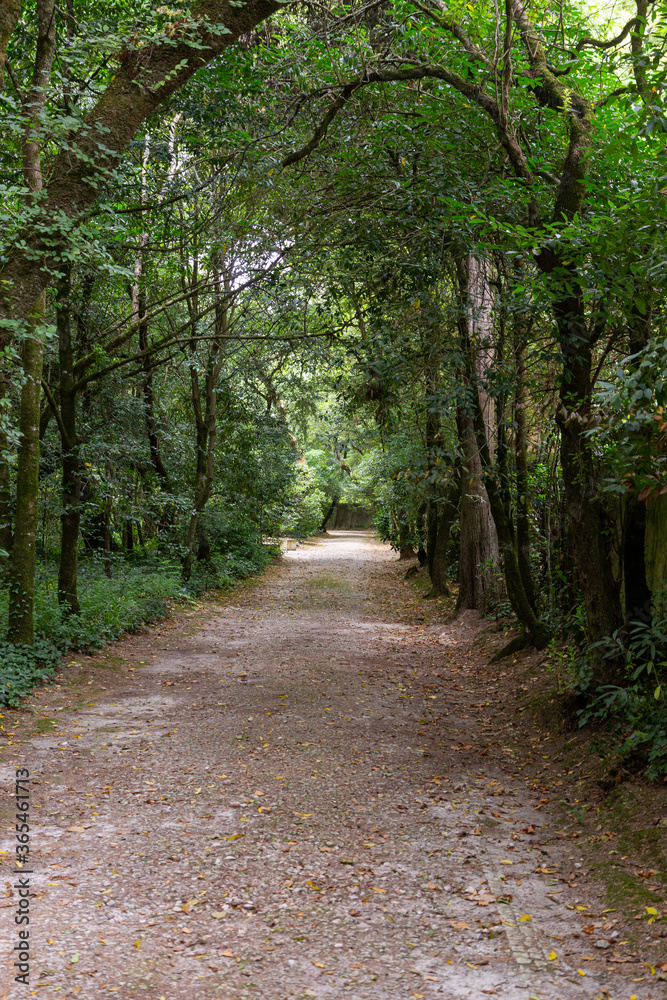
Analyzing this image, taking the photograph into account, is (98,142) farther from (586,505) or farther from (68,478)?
(68,478)

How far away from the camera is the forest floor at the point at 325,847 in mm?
3299

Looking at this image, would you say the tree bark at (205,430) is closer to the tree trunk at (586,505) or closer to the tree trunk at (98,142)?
the tree trunk at (98,142)

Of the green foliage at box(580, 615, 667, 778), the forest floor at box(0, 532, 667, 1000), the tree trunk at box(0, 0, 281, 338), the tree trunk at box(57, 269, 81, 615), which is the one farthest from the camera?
the tree trunk at box(57, 269, 81, 615)

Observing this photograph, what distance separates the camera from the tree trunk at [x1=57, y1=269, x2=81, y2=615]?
10141 mm

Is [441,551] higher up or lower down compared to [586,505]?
lower down

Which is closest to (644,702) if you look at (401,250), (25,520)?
(401,250)

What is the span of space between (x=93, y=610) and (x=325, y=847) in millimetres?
7024

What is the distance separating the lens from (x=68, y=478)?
10445 mm

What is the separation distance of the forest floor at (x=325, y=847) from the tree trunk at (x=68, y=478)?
179 cm

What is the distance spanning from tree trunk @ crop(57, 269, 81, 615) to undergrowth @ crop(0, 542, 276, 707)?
0.83 feet

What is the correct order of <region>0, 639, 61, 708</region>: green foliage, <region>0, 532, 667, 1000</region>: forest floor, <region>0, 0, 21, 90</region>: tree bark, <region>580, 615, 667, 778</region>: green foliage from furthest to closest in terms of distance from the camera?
<region>0, 639, 61, 708</region>: green foliage, <region>0, 0, 21, 90</region>: tree bark, <region>580, 615, 667, 778</region>: green foliage, <region>0, 532, 667, 1000</region>: forest floor

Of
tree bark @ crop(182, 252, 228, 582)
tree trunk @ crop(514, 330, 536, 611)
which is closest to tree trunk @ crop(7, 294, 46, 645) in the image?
tree trunk @ crop(514, 330, 536, 611)

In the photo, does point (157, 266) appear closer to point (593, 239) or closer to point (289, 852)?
point (593, 239)

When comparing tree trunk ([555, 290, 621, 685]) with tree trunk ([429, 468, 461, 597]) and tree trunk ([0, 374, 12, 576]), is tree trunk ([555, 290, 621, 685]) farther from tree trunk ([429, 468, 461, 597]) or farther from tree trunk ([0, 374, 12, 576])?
tree trunk ([429, 468, 461, 597])
